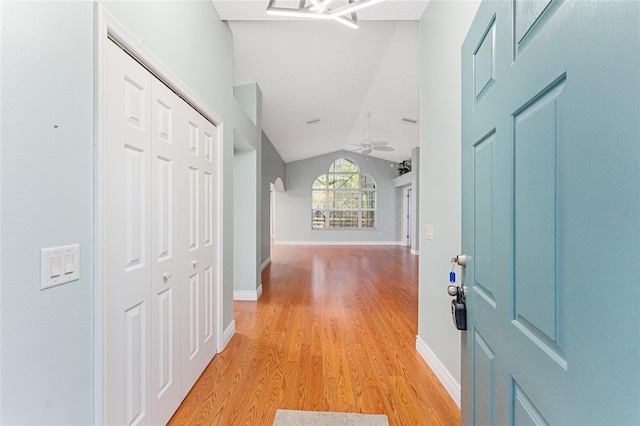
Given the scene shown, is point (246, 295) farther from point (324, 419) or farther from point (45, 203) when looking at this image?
point (45, 203)

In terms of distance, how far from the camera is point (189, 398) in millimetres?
1796

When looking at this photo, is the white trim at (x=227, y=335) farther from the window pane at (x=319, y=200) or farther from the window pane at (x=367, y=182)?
the window pane at (x=367, y=182)

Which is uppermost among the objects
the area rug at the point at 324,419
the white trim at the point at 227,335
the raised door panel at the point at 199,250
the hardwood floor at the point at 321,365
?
the raised door panel at the point at 199,250

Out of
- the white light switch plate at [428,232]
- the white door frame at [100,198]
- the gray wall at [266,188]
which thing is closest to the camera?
the white door frame at [100,198]

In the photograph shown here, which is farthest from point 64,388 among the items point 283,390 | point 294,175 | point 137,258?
point 294,175

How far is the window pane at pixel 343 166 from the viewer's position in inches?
422

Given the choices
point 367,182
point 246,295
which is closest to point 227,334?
point 246,295

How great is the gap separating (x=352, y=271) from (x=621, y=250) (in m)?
5.54

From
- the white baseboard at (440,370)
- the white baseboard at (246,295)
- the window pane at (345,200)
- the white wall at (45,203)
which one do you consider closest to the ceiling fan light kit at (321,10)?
the white wall at (45,203)

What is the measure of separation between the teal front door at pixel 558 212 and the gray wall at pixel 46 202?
1328 millimetres

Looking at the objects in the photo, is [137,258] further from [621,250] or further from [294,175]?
[294,175]

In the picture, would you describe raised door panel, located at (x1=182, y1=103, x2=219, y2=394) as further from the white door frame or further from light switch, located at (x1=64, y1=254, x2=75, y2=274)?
light switch, located at (x1=64, y1=254, x2=75, y2=274)

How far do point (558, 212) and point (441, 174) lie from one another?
1.53 meters

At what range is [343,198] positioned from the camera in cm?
1081
